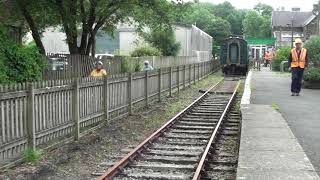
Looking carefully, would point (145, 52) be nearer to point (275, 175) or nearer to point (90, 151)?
point (90, 151)

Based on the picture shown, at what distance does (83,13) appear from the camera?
21.9m

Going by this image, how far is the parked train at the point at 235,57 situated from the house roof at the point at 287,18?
6107 cm

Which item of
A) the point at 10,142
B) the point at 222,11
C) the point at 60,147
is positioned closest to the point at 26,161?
the point at 10,142

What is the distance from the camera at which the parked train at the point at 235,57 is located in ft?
141

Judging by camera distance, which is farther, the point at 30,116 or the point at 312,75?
the point at 312,75

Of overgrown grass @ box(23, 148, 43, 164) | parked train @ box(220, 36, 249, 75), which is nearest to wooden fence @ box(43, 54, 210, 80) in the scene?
overgrown grass @ box(23, 148, 43, 164)

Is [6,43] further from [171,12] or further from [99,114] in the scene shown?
[171,12]

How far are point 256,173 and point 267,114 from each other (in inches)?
268

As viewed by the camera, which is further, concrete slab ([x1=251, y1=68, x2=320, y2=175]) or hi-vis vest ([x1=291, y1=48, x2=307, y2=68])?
hi-vis vest ([x1=291, y1=48, x2=307, y2=68])

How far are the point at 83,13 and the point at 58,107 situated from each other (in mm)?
12662

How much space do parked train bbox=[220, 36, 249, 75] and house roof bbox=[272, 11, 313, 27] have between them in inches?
2404

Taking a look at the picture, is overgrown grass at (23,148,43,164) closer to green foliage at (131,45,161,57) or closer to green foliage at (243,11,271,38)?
green foliage at (131,45,161,57)

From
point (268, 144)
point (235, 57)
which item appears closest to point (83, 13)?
point (268, 144)

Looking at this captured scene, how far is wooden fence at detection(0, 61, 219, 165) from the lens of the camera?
812cm
